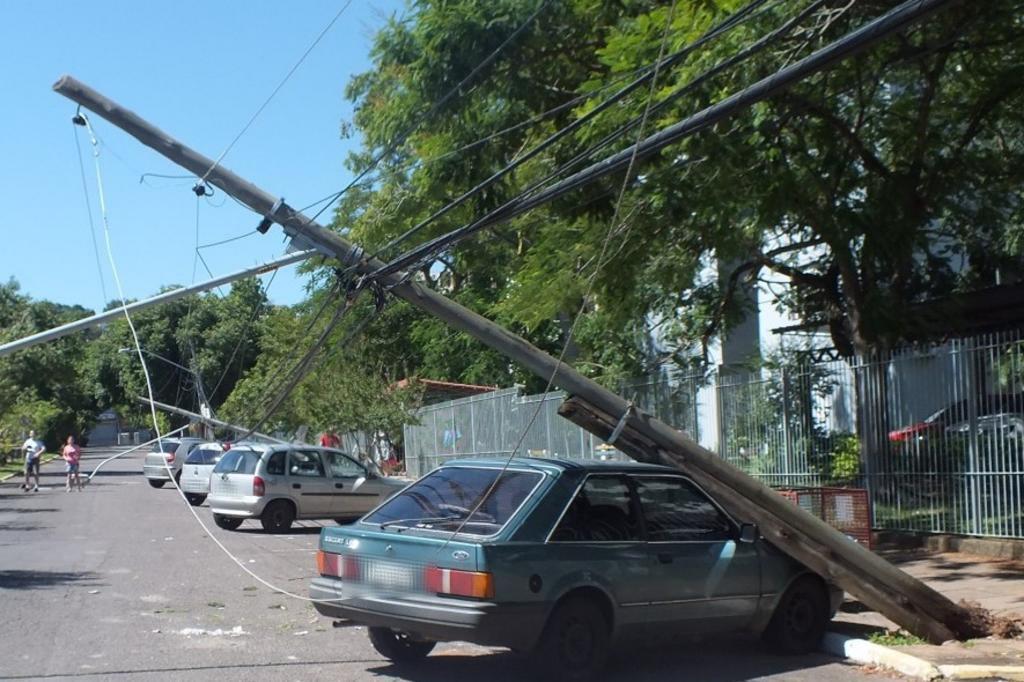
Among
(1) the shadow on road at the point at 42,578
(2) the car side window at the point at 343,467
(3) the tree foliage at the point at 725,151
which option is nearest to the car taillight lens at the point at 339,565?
(3) the tree foliage at the point at 725,151

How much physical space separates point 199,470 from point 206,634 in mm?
17216

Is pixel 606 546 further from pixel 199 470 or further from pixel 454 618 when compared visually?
pixel 199 470

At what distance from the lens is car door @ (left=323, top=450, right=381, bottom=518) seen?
22203mm

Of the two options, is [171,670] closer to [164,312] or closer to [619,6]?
[619,6]

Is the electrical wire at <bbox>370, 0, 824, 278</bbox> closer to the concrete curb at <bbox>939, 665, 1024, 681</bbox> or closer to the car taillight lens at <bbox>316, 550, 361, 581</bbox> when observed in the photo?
the car taillight lens at <bbox>316, 550, 361, 581</bbox>

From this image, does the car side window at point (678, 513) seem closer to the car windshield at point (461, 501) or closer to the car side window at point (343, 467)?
the car windshield at point (461, 501)

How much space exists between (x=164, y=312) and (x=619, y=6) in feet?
112

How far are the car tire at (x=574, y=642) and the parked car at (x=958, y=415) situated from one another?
7.65 metres

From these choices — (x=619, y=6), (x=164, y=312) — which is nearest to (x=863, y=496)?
(x=619, y=6)

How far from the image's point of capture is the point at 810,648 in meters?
9.70

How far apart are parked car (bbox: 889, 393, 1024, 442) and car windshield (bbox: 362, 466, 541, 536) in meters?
7.72

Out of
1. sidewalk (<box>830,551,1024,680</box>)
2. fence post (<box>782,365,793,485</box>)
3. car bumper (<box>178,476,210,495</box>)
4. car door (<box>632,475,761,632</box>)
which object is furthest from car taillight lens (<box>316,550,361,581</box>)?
car bumper (<box>178,476,210,495</box>)

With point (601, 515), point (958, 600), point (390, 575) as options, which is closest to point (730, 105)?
point (601, 515)

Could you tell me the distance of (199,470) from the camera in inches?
1064
